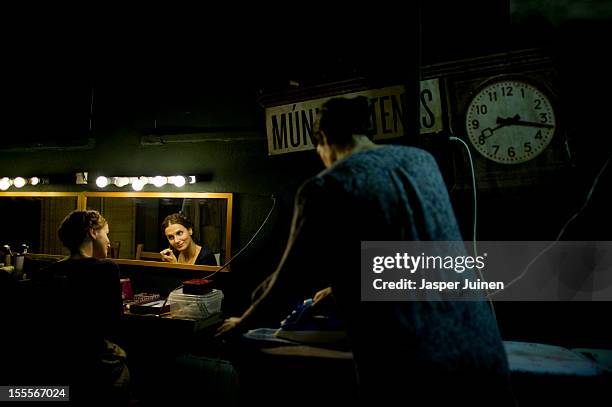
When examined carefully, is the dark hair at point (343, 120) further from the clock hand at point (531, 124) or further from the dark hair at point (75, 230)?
the dark hair at point (75, 230)

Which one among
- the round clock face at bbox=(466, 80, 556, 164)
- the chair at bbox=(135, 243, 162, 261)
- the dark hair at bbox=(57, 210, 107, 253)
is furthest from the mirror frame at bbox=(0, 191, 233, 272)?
the round clock face at bbox=(466, 80, 556, 164)

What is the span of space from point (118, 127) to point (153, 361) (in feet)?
11.0

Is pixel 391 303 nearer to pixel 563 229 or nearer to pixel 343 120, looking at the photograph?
pixel 343 120

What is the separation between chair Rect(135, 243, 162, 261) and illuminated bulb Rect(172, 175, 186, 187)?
1.03 meters

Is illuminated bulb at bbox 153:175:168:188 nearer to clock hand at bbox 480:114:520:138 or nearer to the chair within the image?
the chair

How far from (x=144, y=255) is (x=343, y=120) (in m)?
4.17

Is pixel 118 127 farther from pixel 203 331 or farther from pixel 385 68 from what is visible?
pixel 385 68

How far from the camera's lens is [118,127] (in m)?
5.98

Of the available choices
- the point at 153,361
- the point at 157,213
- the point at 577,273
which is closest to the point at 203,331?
the point at 153,361

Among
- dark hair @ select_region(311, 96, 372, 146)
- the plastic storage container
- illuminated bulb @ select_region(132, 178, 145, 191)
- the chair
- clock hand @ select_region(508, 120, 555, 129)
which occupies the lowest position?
the plastic storage container

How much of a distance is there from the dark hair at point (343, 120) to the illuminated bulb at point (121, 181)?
13.2ft

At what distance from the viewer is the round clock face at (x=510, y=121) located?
3584mm

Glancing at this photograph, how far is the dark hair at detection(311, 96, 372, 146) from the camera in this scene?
258cm

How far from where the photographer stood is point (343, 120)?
101 inches
